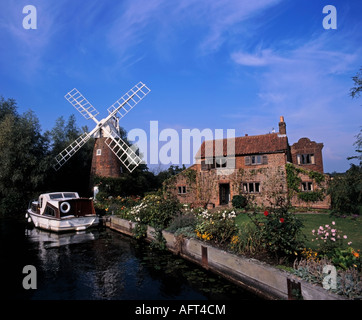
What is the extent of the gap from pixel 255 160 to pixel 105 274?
721 inches

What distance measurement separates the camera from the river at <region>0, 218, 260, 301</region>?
7.45 meters

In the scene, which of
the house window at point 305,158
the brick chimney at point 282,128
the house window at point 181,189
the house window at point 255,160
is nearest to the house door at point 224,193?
the house window at point 255,160

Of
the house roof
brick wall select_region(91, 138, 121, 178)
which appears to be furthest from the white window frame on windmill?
brick wall select_region(91, 138, 121, 178)

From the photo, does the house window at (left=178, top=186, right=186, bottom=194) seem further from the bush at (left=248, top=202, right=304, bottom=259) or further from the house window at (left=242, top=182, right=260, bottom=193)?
the bush at (left=248, top=202, right=304, bottom=259)

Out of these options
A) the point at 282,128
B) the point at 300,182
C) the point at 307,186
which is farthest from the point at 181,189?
the point at 307,186

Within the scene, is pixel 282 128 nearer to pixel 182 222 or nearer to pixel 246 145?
pixel 246 145

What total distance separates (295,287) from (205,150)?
847 inches

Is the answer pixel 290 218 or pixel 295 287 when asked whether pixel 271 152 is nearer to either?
pixel 290 218

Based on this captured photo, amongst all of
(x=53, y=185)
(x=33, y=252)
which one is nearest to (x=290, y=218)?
(x=33, y=252)

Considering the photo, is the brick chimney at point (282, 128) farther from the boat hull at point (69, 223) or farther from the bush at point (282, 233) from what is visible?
the bush at point (282, 233)

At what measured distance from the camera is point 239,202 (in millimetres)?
22906

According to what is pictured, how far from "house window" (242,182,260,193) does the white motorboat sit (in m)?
14.0

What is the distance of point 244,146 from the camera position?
82.3ft

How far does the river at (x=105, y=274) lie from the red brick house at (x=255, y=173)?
12428 mm
